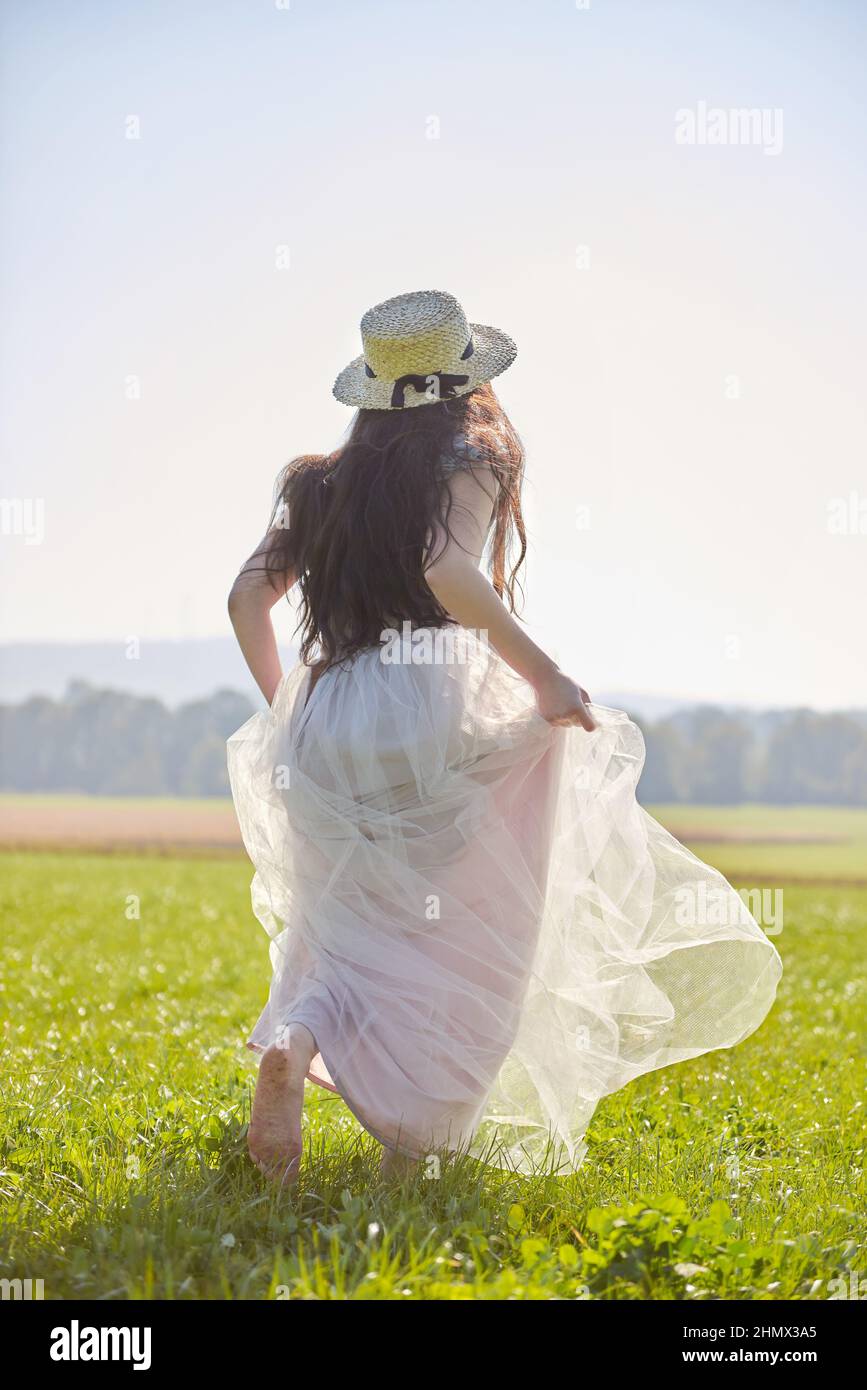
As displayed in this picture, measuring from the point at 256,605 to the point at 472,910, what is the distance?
50.4 inches

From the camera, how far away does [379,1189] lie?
3.52m

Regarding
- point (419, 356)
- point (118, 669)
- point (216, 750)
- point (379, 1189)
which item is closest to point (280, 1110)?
point (379, 1189)

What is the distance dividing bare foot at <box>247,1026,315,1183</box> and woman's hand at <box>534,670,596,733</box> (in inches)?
48.1

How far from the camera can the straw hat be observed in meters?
3.92

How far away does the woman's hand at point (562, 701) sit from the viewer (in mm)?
3670

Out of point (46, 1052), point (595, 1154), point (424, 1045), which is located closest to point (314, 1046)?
point (424, 1045)

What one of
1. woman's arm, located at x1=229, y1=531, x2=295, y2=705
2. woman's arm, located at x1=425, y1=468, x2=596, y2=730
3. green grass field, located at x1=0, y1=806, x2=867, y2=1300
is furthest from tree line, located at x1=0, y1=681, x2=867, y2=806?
woman's arm, located at x1=425, y1=468, x2=596, y2=730

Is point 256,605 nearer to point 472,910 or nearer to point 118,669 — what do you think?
point 472,910

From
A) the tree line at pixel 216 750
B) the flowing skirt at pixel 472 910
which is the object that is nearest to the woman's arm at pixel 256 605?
the flowing skirt at pixel 472 910

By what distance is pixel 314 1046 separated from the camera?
3484mm

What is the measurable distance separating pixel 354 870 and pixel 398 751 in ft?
1.36

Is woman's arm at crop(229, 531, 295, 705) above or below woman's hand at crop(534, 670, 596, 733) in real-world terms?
above

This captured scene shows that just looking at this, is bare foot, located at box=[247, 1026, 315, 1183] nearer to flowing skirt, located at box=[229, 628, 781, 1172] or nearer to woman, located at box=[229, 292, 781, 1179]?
woman, located at box=[229, 292, 781, 1179]
